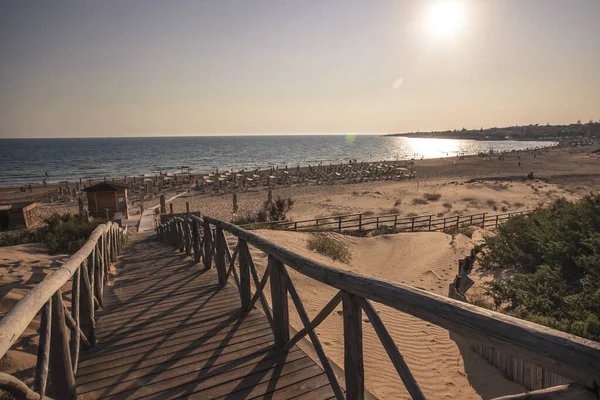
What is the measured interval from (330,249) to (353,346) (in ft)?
32.1

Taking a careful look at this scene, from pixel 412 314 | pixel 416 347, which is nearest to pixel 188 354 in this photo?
pixel 412 314

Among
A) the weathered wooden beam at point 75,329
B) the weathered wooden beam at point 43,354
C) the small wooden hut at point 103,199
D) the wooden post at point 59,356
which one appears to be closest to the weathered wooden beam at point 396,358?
the weathered wooden beam at point 43,354

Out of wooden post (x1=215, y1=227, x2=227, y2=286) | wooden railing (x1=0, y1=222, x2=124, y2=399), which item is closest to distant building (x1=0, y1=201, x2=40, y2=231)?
wooden post (x1=215, y1=227, x2=227, y2=286)

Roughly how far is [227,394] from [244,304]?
1.72m

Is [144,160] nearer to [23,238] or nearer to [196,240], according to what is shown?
[23,238]

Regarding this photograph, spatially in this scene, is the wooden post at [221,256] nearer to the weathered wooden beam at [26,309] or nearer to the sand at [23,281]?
the weathered wooden beam at [26,309]

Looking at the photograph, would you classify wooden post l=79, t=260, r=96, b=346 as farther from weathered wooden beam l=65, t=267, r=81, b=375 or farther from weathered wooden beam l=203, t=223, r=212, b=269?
weathered wooden beam l=203, t=223, r=212, b=269

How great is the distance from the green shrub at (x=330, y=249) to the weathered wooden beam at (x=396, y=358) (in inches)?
376

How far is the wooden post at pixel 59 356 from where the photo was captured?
2.69 metres

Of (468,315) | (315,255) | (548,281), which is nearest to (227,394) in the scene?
(468,315)

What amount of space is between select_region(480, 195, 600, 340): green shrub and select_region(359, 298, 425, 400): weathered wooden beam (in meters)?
4.04

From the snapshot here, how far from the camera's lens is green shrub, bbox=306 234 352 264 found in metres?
11.9

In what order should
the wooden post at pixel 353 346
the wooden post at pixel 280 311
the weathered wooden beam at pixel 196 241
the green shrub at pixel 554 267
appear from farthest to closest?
the weathered wooden beam at pixel 196 241
the green shrub at pixel 554 267
the wooden post at pixel 280 311
the wooden post at pixel 353 346

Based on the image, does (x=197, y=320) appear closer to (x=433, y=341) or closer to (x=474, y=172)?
(x=433, y=341)
